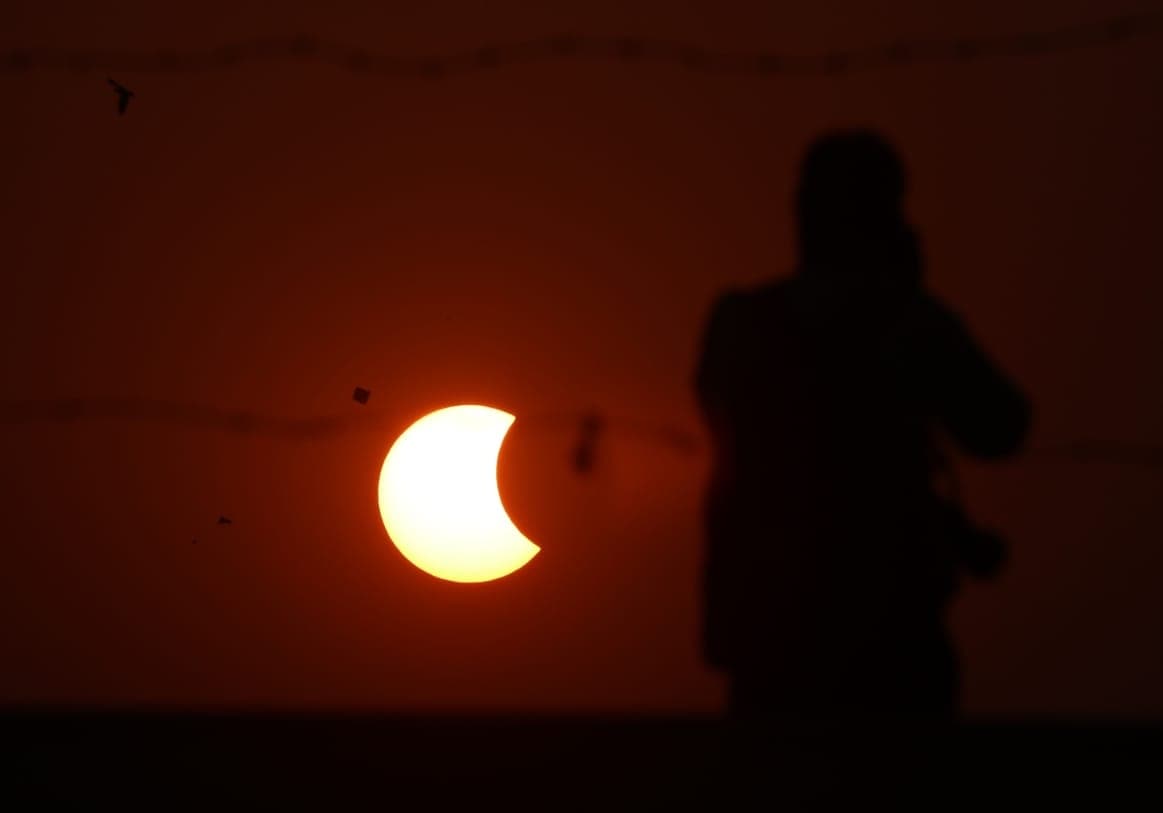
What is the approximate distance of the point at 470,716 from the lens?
1.03 m

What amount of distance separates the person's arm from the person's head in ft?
0.29

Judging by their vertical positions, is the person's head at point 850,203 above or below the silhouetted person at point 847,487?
above

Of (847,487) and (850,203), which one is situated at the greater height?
(850,203)

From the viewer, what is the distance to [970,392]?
1.25m

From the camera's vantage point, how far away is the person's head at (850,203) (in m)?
1.30

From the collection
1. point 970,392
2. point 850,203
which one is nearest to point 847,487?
point 970,392

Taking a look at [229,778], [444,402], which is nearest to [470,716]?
[229,778]

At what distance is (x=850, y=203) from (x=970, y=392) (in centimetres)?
20

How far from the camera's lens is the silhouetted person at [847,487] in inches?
49.3

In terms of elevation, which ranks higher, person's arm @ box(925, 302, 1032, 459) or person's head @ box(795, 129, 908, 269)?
person's head @ box(795, 129, 908, 269)

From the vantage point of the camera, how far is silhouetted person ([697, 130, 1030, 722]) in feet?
4.11

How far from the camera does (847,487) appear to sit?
1265mm

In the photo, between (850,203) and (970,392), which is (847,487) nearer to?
(970,392)

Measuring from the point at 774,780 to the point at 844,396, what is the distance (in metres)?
0.37
